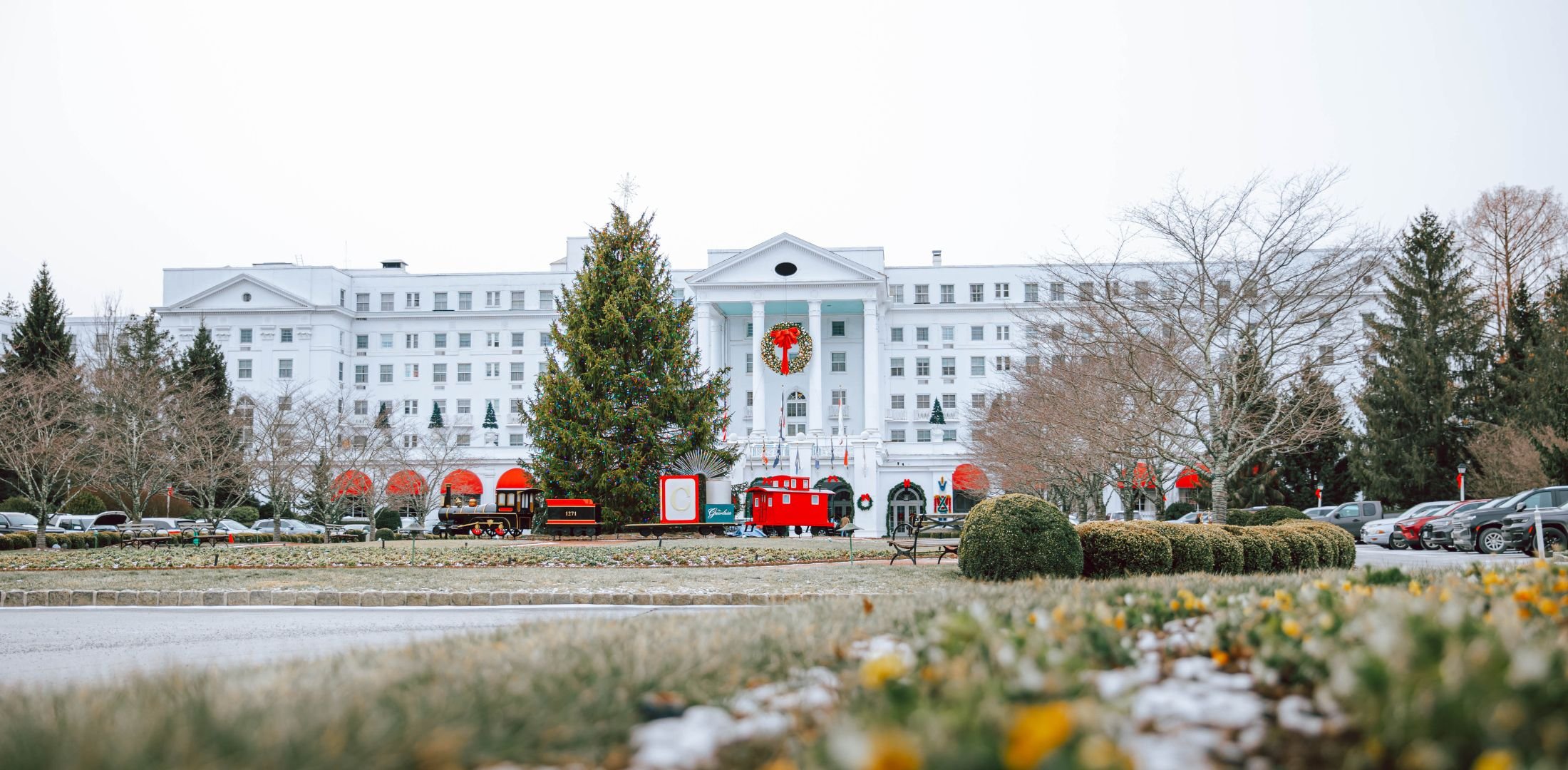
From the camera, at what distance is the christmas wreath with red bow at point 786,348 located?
6444cm

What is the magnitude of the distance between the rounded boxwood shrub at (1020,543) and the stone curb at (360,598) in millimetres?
2456

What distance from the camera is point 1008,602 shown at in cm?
667

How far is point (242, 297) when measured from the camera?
83.1 metres

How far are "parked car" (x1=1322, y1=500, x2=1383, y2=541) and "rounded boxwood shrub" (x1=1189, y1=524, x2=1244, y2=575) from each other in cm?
2609

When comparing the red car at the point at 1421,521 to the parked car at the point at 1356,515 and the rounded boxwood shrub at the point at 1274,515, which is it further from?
the parked car at the point at 1356,515

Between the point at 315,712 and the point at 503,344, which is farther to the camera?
the point at 503,344

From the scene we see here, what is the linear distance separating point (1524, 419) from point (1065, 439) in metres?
17.2

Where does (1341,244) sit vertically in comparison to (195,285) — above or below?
below

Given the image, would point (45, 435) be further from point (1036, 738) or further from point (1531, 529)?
point (1531, 529)

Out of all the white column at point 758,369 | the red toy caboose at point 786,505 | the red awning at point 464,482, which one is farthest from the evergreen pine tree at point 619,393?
the red awning at point 464,482

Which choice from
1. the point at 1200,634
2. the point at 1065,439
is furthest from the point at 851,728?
the point at 1065,439

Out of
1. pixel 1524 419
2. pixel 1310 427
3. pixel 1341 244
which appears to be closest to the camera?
pixel 1341 244

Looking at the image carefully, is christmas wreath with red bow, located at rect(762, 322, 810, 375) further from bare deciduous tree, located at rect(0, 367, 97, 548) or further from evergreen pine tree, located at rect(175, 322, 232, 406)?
bare deciduous tree, located at rect(0, 367, 97, 548)

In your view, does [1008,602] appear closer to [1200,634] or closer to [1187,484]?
[1200,634]
